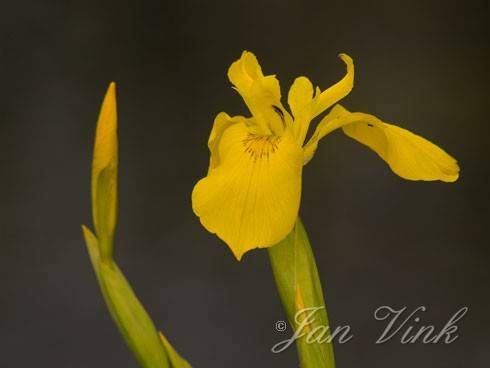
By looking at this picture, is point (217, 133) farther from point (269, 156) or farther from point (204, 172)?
point (204, 172)

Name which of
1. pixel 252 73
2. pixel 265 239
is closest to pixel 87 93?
pixel 252 73

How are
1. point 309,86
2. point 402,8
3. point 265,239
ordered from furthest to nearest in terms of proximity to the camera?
point 402,8 < point 309,86 < point 265,239

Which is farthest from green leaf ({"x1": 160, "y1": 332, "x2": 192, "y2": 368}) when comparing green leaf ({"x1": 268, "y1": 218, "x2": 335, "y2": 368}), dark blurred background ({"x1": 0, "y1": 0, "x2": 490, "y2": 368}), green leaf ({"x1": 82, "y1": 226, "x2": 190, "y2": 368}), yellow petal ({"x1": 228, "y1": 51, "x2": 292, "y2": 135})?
dark blurred background ({"x1": 0, "y1": 0, "x2": 490, "y2": 368})

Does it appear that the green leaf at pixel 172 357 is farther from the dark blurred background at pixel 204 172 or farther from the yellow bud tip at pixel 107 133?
the dark blurred background at pixel 204 172

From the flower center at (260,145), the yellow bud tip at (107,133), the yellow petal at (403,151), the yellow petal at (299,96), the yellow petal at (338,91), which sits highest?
the yellow bud tip at (107,133)

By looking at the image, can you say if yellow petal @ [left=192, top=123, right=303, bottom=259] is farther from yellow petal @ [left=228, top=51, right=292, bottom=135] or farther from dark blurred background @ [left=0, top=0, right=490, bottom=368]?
dark blurred background @ [left=0, top=0, right=490, bottom=368]

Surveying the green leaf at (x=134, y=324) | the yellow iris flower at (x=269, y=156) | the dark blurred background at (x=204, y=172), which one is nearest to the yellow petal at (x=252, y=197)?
the yellow iris flower at (x=269, y=156)

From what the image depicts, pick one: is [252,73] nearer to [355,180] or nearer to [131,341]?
[131,341]
